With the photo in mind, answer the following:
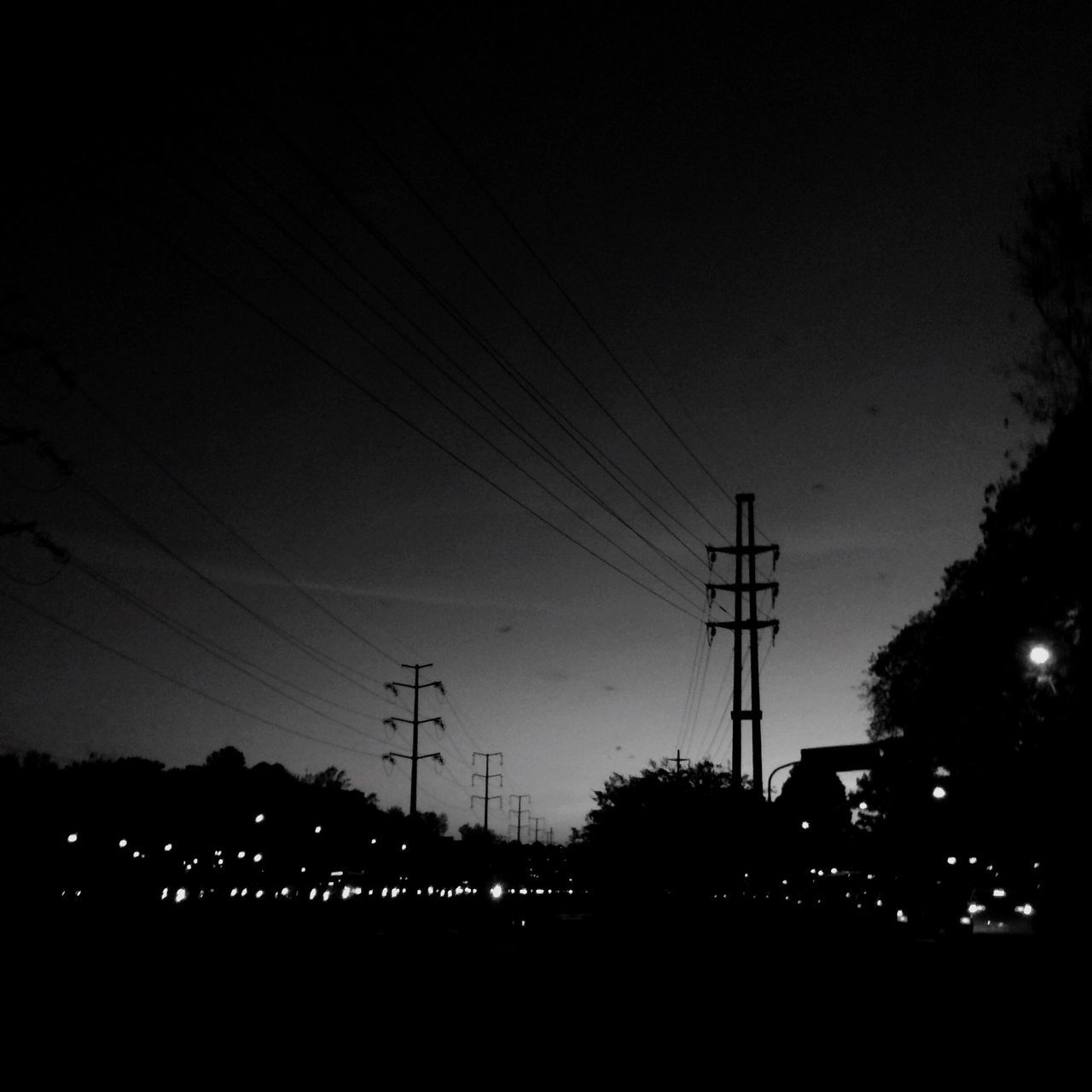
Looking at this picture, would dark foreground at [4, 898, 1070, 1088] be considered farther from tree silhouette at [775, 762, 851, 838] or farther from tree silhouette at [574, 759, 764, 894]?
tree silhouette at [775, 762, 851, 838]

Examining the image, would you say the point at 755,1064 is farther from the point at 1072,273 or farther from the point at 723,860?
the point at 723,860

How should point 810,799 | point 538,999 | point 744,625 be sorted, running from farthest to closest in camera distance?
point 810,799 < point 744,625 < point 538,999

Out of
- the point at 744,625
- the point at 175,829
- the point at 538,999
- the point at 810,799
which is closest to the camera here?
the point at 538,999

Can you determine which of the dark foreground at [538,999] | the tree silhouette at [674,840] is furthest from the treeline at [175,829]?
the tree silhouette at [674,840]

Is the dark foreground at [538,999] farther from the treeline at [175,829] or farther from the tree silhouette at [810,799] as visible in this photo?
the tree silhouette at [810,799]

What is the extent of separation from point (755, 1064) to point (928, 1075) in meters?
1.68

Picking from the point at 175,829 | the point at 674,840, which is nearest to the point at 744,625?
the point at 674,840

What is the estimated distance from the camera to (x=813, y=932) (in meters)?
30.6

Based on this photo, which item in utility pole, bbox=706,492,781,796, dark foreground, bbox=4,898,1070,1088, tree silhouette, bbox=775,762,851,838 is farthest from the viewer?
tree silhouette, bbox=775,762,851,838

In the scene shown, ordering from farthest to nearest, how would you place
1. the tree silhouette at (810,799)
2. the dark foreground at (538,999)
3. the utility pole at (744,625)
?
the tree silhouette at (810,799) → the utility pole at (744,625) → the dark foreground at (538,999)

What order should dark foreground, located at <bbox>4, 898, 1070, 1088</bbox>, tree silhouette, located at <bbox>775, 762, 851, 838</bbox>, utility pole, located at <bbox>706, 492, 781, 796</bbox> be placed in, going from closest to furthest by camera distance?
dark foreground, located at <bbox>4, 898, 1070, 1088</bbox> < utility pole, located at <bbox>706, 492, 781, 796</bbox> < tree silhouette, located at <bbox>775, 762, 851, 838</bbox>

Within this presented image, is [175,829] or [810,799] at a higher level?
[810,799]

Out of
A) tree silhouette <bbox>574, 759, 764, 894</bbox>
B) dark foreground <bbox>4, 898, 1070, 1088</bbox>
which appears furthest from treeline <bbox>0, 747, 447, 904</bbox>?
tree silhouette <bbox>574, 759, 764, 894</bbox>

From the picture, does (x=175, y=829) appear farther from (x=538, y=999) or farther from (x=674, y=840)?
(x=538, y=999)
